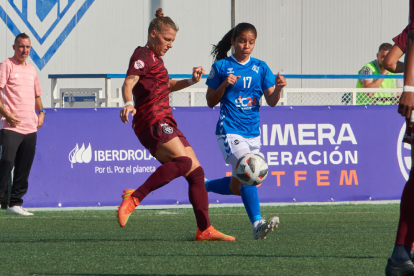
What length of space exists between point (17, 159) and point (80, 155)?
32.4 inches

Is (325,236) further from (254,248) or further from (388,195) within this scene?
(388,195)

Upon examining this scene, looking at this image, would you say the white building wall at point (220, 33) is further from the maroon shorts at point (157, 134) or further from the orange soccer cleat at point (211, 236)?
the orange soccer cleat at point (211, 236)

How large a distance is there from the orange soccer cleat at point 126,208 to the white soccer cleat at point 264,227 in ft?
3.18

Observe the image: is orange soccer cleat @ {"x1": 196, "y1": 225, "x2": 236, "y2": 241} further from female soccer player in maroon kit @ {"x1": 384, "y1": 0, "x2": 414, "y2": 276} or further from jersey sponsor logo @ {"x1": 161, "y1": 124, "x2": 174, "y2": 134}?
female soccer player in maroon kit @ {"x1": 384, "y1": 0, "x2": 414, "y2": 276}

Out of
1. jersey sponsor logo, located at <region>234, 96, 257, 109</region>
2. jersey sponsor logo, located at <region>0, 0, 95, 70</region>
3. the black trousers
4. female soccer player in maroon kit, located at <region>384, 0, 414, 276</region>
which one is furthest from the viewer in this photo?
jersey sponsor logo, located at <region>0, 0, 95, 70</region>

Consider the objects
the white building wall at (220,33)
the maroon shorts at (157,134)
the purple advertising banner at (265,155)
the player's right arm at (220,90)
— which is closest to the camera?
the maroon shorts at (157,134)

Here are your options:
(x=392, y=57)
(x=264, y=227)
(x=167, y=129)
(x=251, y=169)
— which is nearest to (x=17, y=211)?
(x=167, y=129)

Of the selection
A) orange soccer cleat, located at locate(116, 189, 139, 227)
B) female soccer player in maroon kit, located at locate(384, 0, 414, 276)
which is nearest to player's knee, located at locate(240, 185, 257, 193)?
orange soccer cleat, located at locate(116, 189, 139, 227)

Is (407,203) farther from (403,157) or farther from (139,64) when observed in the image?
(403,157)

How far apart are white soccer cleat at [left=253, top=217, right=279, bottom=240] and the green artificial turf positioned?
0.22 ft

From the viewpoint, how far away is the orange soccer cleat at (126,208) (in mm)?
5152

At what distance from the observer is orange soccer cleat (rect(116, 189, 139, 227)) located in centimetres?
515

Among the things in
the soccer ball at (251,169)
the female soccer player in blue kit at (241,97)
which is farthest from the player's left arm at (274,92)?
the soccer ball at (251,169)

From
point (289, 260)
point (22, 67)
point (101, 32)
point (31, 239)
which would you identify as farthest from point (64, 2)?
point (289, 260)
